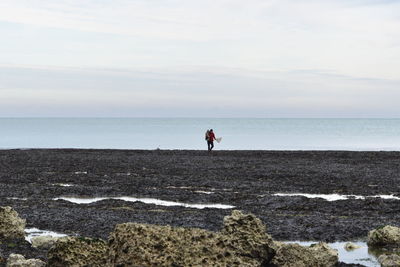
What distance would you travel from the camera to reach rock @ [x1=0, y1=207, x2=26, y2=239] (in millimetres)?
18094

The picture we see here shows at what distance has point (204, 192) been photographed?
31.2m

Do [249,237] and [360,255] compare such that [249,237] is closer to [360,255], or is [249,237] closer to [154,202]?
[360,255]

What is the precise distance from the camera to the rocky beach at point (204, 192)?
21.6 metres

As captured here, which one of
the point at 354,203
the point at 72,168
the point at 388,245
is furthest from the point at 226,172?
the point at 388,245

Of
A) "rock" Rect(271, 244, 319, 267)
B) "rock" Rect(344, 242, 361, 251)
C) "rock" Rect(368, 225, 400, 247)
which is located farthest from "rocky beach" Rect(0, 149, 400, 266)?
"rock" Rect(271, 244, 319, 267)

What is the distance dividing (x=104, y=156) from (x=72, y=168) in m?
11.3

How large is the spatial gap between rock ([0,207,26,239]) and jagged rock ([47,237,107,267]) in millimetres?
5139

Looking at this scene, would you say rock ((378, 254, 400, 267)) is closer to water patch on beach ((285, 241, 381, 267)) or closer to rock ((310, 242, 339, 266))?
water patch on beach ((285, 241, 381, 267))

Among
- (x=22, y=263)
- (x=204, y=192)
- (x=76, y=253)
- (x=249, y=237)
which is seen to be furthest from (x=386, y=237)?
(x=204, y=192)

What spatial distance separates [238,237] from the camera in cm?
1450

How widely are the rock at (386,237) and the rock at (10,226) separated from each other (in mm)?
10295

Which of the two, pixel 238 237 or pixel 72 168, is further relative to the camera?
pixel 72 168

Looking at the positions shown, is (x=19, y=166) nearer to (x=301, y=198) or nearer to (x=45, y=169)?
(x=45, y=169)

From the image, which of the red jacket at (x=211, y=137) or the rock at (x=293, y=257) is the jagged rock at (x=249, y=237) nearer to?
the rock at (x=293, y=257)
